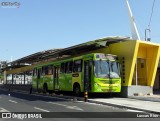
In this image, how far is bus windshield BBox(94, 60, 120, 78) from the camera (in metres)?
22.2

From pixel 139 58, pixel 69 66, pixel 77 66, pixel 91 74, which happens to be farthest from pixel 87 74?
pixel 139 58

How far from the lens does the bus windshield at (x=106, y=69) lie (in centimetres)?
2219

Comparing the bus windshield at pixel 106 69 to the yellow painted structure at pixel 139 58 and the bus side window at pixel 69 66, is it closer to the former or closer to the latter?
the yellow painted structure at pixel 139 58

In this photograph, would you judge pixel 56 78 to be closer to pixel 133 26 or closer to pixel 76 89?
pixel 76 89

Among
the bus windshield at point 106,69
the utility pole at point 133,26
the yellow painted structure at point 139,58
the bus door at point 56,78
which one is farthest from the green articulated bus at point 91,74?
the utility pole at point 133,26

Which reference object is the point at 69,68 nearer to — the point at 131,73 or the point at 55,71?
the point at 55,71

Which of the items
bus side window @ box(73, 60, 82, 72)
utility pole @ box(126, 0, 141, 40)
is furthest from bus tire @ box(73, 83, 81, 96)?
utility pole @ box(126, 0, 141, 40)

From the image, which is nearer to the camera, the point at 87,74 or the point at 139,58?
the point at 87,74

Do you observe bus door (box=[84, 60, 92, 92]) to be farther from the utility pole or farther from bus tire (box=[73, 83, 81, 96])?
the utility pole

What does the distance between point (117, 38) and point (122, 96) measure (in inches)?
178

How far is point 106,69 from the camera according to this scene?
22.5m

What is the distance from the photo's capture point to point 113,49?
2595 centimetres

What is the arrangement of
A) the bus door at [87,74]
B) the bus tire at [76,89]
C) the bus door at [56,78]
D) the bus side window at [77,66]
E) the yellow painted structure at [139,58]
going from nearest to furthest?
the bus door at [87,74] → the yellow painted structure at [139,58] → the bus side window at [77,66] → the bus tire at [76,89] → the bus door at [56,78]

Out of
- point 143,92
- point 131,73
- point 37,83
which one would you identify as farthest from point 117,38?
point 37,83
